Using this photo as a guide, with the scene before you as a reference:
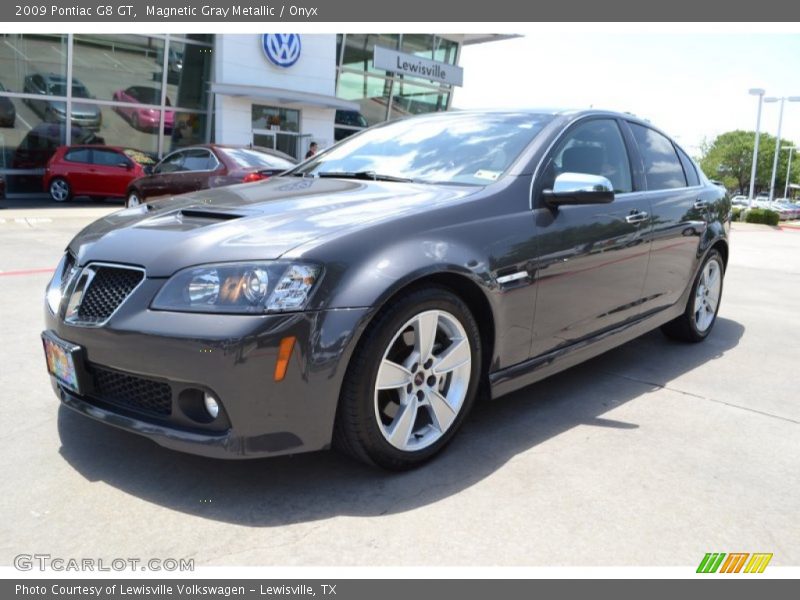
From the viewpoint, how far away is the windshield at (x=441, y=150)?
349 centimetres

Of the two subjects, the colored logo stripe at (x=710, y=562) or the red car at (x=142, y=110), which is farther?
the red car at (x=142, y=110)

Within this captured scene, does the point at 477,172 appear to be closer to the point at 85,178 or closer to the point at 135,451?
the point at 135,451

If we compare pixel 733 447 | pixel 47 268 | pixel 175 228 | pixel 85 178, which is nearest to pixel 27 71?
pixel 85 178

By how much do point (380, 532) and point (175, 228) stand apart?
1436 millimetres

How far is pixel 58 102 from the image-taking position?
19.3 m

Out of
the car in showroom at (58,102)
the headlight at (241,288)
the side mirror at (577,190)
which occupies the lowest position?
the headlight at (241,288)

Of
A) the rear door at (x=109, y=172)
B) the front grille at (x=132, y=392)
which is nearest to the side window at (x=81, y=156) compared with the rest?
the rear door at (x=109, y=172)

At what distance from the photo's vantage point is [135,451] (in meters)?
3.01

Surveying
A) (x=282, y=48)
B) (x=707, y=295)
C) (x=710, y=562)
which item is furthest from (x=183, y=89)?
(x=710, y=562)

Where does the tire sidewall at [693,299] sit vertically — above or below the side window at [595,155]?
below

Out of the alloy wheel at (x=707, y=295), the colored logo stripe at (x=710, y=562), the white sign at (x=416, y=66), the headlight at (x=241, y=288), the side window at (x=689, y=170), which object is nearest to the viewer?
the colored logo stripe at (x=710, y=562)

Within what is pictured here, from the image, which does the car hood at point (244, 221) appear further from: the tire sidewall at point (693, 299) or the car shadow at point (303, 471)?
the tire sidewall at point (693, 299)
